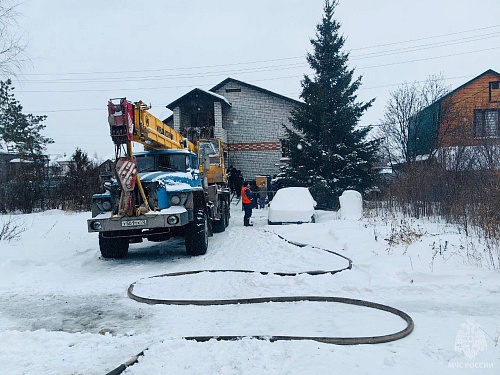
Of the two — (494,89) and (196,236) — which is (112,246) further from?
(494,89)

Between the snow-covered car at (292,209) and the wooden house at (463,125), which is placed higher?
the wooden house at (463,125)

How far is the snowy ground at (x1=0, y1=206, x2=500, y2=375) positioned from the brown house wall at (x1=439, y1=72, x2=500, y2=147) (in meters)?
7.07

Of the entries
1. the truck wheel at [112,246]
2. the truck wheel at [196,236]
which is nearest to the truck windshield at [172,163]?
the truck wheel at [196,236]

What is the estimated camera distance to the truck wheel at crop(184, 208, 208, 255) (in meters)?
8.88

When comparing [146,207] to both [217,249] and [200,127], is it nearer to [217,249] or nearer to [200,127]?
[217,249]

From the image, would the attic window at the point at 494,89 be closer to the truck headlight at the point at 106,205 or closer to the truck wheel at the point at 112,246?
the truck wheel at the point at 112,246

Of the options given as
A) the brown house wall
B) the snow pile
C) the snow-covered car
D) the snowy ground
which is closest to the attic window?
the brown house wall

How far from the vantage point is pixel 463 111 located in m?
24.0

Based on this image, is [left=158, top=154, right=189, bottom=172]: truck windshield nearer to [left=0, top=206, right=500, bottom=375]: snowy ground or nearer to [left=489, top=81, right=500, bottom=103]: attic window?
[left=0, top=206, right=500, bottom=375]: snowy ground

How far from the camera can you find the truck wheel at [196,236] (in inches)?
349

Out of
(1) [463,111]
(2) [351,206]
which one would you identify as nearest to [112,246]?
(2) [351,206]

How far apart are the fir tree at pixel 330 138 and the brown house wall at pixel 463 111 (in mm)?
4218

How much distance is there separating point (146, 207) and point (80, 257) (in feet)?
7.34

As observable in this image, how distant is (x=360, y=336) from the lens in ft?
13.0
